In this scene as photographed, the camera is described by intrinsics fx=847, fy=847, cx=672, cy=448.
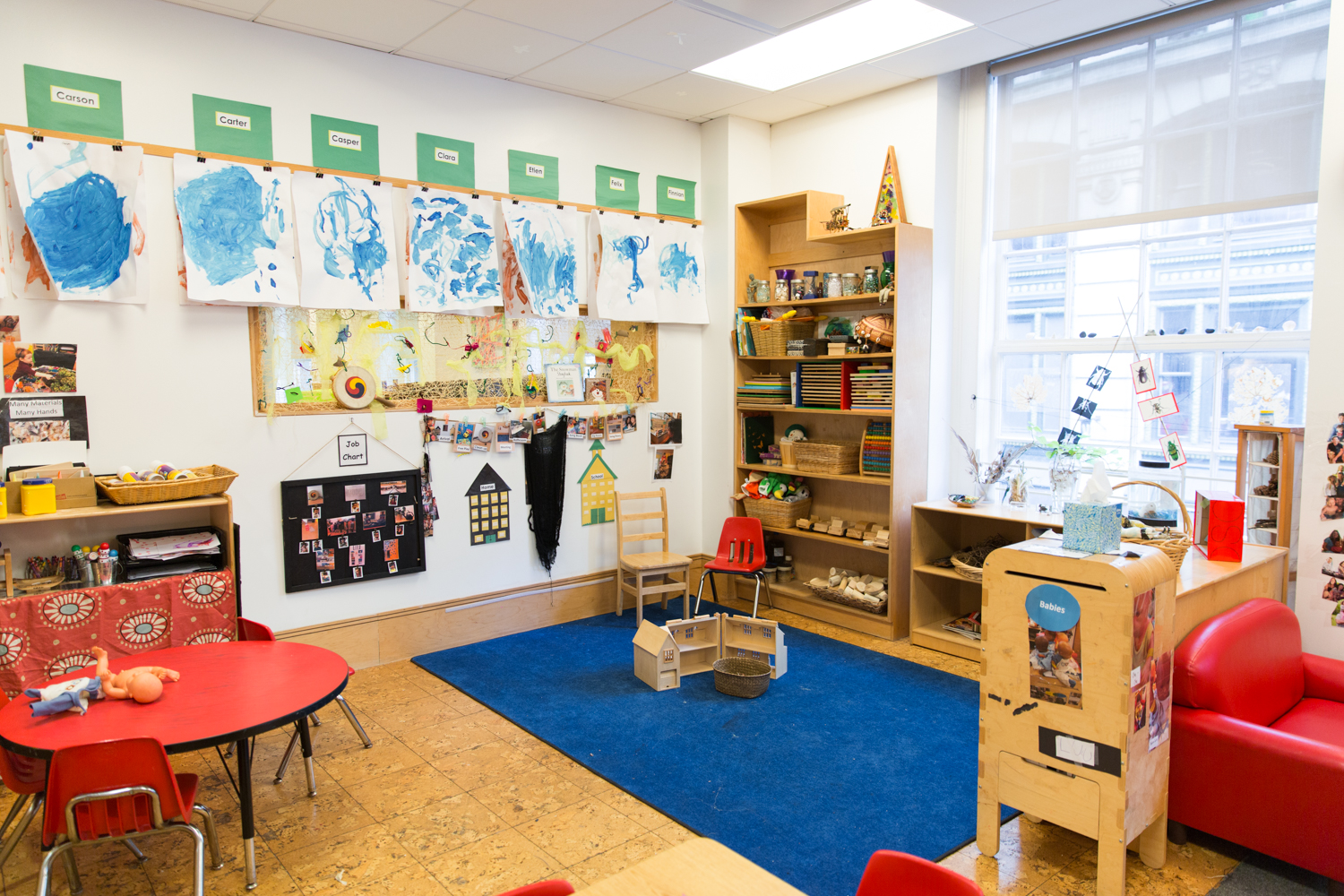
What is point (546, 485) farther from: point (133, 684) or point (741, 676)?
point (133, 684)

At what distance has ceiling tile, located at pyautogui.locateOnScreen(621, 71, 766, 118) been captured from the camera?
5.10 m

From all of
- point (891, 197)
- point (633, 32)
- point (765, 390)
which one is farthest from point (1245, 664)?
point (633, 32)

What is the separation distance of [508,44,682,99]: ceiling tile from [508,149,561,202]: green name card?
0.44 metres

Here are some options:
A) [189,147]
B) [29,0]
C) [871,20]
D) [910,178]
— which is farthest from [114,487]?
[910,178]

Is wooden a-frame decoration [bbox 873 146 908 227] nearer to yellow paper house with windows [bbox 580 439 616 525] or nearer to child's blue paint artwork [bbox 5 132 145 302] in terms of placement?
yellow paper house with windows [bbox 580 439 616 525]

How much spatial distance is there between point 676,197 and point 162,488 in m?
3.70

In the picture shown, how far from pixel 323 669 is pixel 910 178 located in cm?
421

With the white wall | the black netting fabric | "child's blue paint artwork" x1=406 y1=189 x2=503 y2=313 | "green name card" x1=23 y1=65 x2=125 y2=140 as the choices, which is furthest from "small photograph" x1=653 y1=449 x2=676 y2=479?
"green name card" x1=23 y1=65 x2=125 y2=140

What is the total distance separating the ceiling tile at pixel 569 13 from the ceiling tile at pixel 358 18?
232mm

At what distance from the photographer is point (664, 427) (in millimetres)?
5926

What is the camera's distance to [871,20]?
4.34 m

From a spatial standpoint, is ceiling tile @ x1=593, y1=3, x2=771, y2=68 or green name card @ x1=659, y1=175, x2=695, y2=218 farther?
green name card @ x1=659, y1=175, x2=695, y2=218

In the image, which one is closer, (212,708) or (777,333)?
(212,708)

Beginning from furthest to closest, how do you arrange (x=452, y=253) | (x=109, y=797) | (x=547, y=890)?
(x=452, y=253), (x=109, y=797), (x=547, y=890)
